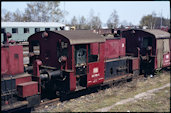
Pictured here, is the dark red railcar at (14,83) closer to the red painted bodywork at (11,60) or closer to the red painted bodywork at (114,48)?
the red painted bodywork at (11,60)

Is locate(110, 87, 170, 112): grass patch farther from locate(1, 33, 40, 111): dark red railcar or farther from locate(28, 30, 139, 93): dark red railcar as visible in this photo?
locate(1, 33, 40, 111): dark red railcar

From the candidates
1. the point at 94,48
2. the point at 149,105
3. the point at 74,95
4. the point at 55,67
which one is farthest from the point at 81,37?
the point at 149,105

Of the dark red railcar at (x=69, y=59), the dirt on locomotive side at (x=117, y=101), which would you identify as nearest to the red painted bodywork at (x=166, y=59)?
the dirt on locomotive side at (x=117, y=101)

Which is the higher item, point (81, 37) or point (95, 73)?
point (81, 37)

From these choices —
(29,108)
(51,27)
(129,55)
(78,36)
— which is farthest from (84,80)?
(51,27)

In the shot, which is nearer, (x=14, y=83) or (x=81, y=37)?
(x=14, y=83)

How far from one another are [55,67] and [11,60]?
8.03 ft

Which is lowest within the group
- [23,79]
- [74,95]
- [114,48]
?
[74,95]

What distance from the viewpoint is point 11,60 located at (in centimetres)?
842

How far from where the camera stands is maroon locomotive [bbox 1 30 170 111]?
325 inches

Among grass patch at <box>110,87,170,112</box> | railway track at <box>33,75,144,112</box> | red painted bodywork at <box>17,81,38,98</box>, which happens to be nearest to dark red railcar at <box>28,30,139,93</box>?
railway track at <box>33,75,144,112</box>

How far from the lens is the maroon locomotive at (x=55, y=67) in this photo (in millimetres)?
8250

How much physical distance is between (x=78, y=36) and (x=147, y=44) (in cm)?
713

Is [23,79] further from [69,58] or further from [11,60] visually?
[69,58]
